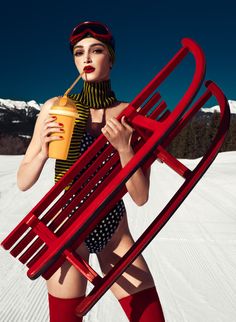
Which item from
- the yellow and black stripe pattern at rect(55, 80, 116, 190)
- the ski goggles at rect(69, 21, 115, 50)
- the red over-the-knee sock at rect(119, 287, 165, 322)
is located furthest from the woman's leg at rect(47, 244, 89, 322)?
the ski goggles at rect(69, 21, 115, 50)

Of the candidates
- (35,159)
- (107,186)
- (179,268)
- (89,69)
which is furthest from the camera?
(179,268)

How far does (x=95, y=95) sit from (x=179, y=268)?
2.33 meters

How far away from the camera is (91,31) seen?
1677 mm

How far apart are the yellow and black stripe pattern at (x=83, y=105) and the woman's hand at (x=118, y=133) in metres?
0.31

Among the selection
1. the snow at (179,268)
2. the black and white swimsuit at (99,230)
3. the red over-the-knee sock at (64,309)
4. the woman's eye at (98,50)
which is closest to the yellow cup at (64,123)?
the black and white swimsuit at (99,230)

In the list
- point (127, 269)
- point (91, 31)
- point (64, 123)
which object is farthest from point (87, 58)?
point (127, 269)

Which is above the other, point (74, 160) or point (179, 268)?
point (74, 160)

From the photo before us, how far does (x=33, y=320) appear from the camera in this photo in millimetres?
2447

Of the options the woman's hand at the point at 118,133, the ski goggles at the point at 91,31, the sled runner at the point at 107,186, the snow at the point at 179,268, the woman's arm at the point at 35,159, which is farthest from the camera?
the snow at the point at 179,268

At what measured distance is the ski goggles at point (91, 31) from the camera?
168cm

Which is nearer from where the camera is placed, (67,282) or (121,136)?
(121,136)

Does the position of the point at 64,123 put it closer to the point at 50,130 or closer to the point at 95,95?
the point at 50,130

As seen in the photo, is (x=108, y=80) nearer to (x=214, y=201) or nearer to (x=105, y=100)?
(x=105, y=100)

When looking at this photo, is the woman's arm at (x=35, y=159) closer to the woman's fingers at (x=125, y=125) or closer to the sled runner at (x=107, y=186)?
the sled runner at (x=107, y=186)
